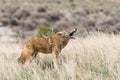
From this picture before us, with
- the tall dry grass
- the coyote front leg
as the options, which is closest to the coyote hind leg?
the tall dry grass

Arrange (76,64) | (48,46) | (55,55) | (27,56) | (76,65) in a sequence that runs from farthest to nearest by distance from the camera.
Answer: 1. (27,56)
2. (48,46)
3. (55,55)
4. (76,64)
5. (76,65)

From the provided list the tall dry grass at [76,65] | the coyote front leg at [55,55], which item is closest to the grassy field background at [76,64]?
the tall dry grass at [76,65]

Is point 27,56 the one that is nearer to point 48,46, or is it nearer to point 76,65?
point 48,46

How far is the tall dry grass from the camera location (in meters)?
6.30

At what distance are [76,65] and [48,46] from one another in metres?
0.69

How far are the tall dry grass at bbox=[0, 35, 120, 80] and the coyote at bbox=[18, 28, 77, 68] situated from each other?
0.49ft

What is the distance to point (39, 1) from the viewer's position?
5522cm

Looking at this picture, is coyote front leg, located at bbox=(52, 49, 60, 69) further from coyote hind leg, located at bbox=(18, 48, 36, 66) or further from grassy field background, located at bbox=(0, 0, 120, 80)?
coyote hind leg, located at bbox=(18, 48, 36, 66)

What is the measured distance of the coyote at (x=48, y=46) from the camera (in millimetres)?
7195

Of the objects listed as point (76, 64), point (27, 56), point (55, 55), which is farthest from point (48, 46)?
point (76, 64)

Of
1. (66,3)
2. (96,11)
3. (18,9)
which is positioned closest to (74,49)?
(18,9)

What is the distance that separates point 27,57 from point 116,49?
5.20 ft

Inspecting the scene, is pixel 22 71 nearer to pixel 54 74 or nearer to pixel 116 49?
pixel 54 74

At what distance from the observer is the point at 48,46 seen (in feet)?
23.9
